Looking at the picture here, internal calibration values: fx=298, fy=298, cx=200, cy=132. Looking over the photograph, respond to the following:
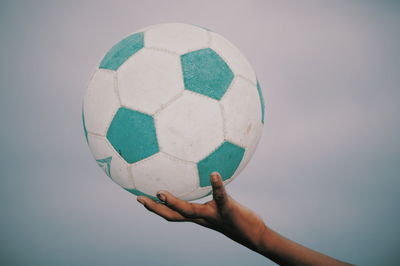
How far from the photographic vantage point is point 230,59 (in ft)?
6.72

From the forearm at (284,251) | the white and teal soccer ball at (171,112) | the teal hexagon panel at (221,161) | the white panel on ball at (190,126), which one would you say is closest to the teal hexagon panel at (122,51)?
the white and teal soccer ball at (171,112)

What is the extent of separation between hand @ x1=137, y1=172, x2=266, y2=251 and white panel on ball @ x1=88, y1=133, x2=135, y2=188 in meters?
0.20

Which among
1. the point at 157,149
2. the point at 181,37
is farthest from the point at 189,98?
the point at 181,37

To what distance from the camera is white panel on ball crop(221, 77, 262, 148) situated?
1.87 metres

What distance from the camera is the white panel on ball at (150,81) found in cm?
178

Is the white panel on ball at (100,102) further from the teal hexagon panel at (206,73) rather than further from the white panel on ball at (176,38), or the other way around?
the teal hexagon panel at (206,73)

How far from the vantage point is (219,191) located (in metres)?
1.64

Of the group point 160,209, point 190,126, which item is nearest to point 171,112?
point 190,126

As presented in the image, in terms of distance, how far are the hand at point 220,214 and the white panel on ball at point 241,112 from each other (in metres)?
0.41

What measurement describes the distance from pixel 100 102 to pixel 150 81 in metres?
0.40

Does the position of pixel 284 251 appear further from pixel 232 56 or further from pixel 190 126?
pixel 232 56

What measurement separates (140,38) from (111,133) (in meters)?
0.68

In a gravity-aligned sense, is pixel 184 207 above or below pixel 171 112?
below

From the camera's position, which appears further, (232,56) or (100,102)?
(232,56)
